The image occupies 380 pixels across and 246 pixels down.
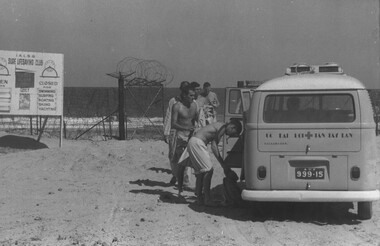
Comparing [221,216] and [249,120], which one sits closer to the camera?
[249,120]

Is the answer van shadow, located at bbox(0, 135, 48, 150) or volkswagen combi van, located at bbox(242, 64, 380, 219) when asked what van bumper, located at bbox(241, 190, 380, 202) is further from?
van shadow, located at bbox(0, 135, 48, 150)

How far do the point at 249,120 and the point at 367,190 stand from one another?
1.75 metres

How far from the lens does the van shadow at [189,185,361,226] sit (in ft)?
25.2

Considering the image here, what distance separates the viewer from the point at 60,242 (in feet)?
20.9

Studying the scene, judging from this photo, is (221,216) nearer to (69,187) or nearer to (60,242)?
(60,242)

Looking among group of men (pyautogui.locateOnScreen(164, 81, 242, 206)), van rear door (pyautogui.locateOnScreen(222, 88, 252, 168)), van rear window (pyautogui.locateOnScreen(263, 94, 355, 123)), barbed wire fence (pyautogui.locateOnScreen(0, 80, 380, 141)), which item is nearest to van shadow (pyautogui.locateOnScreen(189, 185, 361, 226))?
group of men (pyautogui.locateOnScreen(164, 81, 242, 206))

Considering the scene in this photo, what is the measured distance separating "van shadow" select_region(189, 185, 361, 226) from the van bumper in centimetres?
46

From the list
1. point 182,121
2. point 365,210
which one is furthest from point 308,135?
point 182,121

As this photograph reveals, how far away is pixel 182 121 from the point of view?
948cm

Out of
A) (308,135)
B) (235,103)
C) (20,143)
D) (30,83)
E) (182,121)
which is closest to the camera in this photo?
(308,135)

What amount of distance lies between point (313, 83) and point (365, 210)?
1880mm

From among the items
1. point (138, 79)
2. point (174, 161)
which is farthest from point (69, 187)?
point (138, 79)

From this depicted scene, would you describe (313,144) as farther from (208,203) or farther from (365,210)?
(208,203)

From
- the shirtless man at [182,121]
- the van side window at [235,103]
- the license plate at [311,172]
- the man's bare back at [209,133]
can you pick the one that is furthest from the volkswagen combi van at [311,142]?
the van side window at [235,103]
